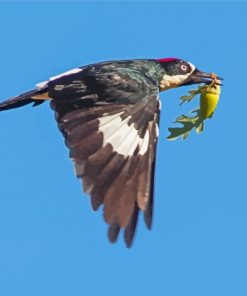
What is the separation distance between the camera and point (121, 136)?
30.5ft

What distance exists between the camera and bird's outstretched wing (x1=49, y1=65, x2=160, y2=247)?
28.8 feet

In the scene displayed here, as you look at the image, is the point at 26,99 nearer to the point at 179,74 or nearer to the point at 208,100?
the point at 179,74

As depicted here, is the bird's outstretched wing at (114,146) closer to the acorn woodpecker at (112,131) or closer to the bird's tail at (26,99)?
the acorn woodpecker at (112,131)

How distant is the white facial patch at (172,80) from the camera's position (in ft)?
34.6

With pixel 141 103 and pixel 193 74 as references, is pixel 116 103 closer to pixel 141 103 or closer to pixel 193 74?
pixel 141 103

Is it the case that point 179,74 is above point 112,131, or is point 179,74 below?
above

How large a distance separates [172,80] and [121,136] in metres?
1.51

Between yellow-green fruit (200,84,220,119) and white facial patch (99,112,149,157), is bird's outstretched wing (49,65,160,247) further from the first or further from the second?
yellow-green fruit (200,84,220,119)

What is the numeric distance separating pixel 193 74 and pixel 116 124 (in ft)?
5.94

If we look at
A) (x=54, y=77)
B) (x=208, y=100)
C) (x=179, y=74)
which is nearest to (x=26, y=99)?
(x=54, y=77)

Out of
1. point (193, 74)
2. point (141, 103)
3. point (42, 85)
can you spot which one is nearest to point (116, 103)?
point (141, 103)

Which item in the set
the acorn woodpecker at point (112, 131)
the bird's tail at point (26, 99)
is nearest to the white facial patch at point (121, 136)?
the acorn woodpecker at point (112, 131)

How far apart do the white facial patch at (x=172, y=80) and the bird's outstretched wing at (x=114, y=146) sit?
3.41 ft

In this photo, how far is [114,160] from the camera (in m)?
9.09
